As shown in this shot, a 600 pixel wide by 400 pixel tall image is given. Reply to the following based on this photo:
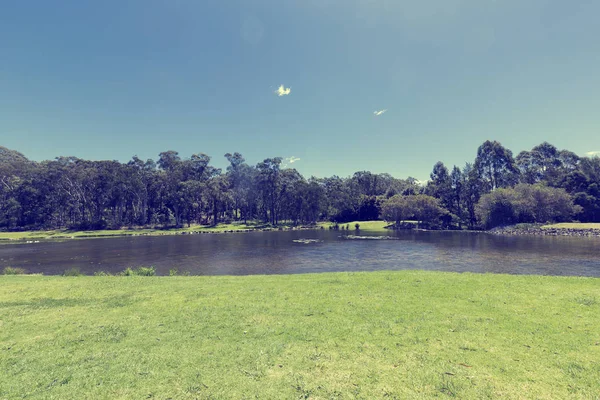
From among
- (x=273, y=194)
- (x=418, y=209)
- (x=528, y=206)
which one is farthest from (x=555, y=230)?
(x=273, y=194)

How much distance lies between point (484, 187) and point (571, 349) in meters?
128

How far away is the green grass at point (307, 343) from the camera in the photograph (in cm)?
642

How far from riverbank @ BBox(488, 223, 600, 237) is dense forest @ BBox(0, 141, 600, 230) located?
25.8 ft

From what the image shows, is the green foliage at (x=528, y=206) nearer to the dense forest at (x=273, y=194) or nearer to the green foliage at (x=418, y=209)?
the dense forest at (x=273, y=194)

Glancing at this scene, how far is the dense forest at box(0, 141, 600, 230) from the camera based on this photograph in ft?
295

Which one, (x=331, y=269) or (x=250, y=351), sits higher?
(x=250, y=351)

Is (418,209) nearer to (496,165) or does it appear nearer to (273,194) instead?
(496,165)

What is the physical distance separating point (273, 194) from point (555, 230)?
90673 millimetres

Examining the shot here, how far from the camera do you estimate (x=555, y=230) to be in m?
70.4

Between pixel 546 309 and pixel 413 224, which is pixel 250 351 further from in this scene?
pixel 413 224

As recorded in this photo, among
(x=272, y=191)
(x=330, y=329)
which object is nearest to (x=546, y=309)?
(x=330, y=329)

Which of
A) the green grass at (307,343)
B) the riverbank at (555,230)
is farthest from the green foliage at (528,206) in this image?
the green grass at (307,343)

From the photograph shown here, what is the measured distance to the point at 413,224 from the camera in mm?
105688

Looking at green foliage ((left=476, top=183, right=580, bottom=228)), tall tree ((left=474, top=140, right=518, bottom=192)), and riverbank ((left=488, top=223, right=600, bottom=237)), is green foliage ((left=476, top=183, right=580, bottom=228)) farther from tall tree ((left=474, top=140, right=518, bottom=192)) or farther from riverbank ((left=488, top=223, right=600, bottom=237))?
tall tree ((left=474, top=140, right=518, bottom=192))
